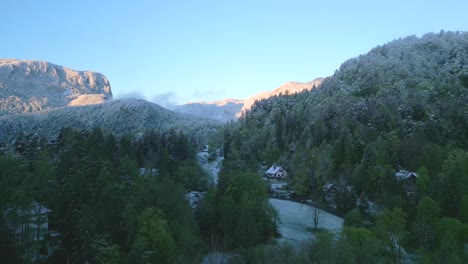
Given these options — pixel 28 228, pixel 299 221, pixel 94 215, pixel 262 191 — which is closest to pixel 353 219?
pixel 299 221

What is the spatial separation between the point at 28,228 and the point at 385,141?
218ft

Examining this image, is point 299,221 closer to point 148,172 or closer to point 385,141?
point 148,172

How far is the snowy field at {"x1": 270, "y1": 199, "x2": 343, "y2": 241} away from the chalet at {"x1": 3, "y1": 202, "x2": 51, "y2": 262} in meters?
28.0

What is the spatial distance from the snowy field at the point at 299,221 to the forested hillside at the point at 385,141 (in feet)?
12.8

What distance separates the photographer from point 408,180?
221 ft

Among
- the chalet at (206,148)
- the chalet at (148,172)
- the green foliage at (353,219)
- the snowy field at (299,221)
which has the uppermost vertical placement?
the chalet at (206,148)

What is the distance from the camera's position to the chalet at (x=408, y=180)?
212 ft

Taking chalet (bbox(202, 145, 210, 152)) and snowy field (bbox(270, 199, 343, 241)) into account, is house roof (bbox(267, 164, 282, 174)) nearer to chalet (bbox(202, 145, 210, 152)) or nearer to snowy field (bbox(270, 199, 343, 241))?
snowy field (bbox(270, 199, 343, 241))

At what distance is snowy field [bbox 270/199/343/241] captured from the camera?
56.6 meters

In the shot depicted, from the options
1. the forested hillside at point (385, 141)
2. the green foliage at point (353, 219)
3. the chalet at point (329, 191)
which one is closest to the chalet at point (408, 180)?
the forested hillside at point (385, 141)

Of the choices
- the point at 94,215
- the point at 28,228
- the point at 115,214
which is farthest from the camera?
the point at 115,214

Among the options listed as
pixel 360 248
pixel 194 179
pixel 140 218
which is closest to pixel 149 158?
pixel 194 179

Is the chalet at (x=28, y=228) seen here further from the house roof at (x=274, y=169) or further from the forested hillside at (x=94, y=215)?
the house roof at (x=274, y=169)

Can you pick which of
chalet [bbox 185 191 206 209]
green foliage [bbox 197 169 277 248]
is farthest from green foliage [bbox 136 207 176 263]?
chalet [bbox 185 191 206 209]
